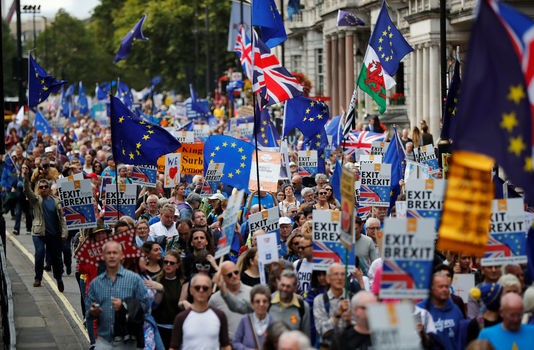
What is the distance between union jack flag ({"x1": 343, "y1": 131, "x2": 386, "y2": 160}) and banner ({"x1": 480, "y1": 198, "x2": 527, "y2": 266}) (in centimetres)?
1426

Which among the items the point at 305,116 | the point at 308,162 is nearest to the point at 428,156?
the point at 308,162

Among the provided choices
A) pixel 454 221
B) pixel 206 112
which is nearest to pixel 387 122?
pixel 206 112

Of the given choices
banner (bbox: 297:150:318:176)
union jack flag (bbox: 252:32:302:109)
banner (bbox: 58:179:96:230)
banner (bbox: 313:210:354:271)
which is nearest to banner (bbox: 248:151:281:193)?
union jack flag (bbox: 252:32:302:109)

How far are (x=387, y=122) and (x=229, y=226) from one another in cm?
3602

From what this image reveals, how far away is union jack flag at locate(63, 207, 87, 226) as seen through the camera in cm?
1824

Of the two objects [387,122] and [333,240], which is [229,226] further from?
[387,122]

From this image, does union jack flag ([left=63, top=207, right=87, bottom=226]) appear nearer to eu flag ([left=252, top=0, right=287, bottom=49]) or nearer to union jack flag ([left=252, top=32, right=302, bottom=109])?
union jack flag ([left=252, top=32, right=302, bottom=109])

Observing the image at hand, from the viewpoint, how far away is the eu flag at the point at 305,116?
26391mm

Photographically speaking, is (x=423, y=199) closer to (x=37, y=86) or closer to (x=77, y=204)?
(x=77, y=204)

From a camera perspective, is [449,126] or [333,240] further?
[449,126]

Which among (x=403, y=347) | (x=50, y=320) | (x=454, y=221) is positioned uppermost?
(x=454, y=221)

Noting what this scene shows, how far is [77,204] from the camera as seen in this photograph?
18.6m

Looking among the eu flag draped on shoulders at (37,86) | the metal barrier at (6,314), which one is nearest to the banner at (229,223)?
the metal barrier at (6,314)

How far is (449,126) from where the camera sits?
65.8ft
